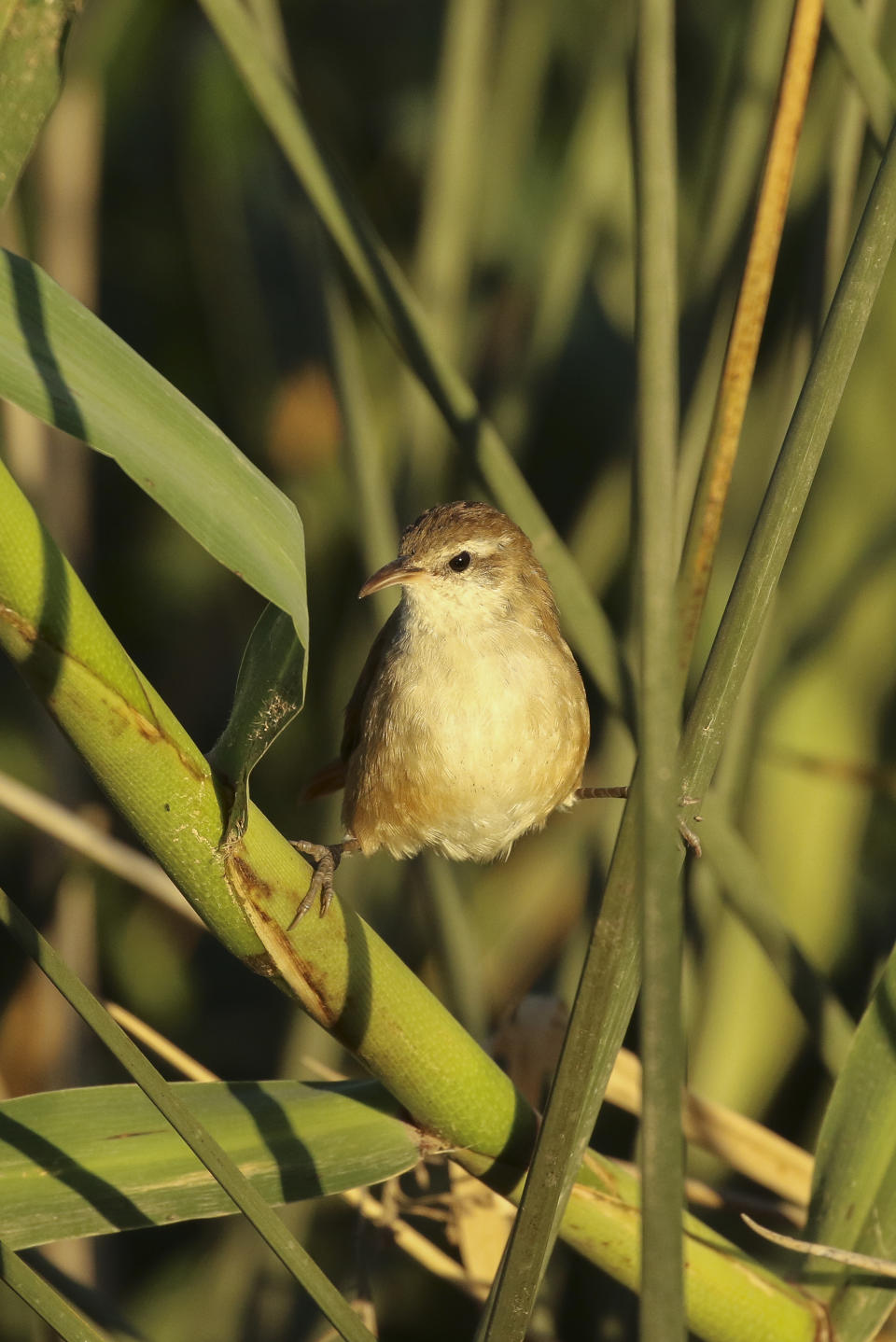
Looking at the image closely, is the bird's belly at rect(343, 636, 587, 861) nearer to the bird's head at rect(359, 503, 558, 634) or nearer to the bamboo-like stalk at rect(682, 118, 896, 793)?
the bird's head at rect(359, 503, 558, 634)

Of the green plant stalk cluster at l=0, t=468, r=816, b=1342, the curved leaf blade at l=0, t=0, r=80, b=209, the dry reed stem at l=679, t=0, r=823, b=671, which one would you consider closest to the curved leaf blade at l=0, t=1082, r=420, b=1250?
the green plant stalk cluster at l=0, t=468, r=816, b=1342

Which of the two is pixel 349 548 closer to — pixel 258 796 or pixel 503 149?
pixel 258 796

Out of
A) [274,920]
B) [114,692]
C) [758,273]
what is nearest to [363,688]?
[758,273]

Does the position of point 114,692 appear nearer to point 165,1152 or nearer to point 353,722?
point 165,1152

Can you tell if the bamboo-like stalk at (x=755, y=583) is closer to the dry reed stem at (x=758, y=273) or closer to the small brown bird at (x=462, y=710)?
the dry reed stem at (x=758, y=273)

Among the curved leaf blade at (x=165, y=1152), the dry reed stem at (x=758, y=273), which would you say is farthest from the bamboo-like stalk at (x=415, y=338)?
the curved leaf blade at (x=165, y=1152)

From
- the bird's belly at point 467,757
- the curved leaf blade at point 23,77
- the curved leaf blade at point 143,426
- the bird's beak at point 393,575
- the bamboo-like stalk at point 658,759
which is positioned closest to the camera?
the bamboo-like stalk at point 658,759
